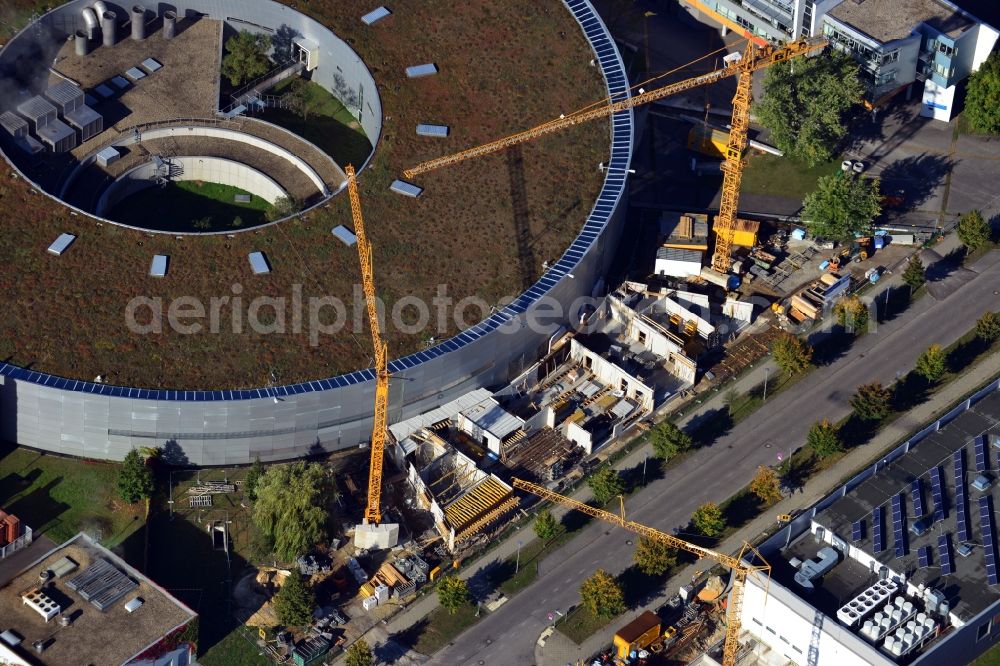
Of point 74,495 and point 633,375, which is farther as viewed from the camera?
point 633,375

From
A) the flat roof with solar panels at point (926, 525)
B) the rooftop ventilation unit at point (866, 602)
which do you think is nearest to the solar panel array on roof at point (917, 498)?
the flat roof with solar panels at point (926, 525)

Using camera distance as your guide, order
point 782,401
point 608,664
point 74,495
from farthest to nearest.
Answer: point 782,401 → point 74,495 → point 608,664

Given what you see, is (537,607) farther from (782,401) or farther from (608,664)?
(782,401)

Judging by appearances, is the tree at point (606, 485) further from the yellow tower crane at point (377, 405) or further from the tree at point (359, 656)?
the tree at point (359, 656)

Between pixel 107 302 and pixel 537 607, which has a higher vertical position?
pixel 107 302

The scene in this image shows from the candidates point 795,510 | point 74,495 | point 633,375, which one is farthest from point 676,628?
point 74,495

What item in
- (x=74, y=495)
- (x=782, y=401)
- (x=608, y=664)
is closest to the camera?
(x=608, y=664)
